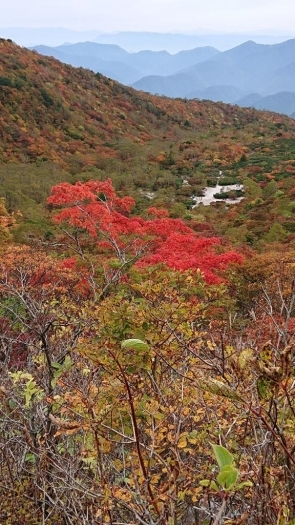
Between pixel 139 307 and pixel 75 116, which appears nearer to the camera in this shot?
pixel 139 307

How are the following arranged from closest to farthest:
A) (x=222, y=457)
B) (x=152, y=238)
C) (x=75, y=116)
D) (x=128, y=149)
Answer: (x=222, y=457), (x=152, y=238), (x=128, y=149), (x=75, y=116)

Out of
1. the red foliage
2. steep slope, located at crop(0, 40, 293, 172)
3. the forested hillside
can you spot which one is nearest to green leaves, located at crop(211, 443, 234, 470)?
the forested hillside

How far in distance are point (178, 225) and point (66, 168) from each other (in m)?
19.9

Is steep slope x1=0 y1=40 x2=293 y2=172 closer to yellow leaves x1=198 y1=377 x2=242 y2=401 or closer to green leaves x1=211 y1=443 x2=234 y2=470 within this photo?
yellow leaves x1=198 y1=377 x2=242 y2=401

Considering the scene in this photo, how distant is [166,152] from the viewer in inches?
1554

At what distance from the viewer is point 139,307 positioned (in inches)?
114

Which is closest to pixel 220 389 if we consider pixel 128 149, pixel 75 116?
pixel 128 149

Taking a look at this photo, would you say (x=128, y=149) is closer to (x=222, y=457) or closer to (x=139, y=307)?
(x=139, y=307)

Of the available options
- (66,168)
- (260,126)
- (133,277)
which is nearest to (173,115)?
(260,126)

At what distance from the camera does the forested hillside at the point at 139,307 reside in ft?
5.61

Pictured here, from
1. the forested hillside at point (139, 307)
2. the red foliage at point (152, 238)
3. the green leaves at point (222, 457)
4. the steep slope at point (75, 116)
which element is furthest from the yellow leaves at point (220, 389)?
the steep slope at point (75, 116)

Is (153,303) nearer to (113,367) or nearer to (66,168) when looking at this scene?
(113,367)

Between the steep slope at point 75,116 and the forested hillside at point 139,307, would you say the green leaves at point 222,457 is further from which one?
the steep slope at point 75,116

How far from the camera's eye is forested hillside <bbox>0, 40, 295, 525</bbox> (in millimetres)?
1710
